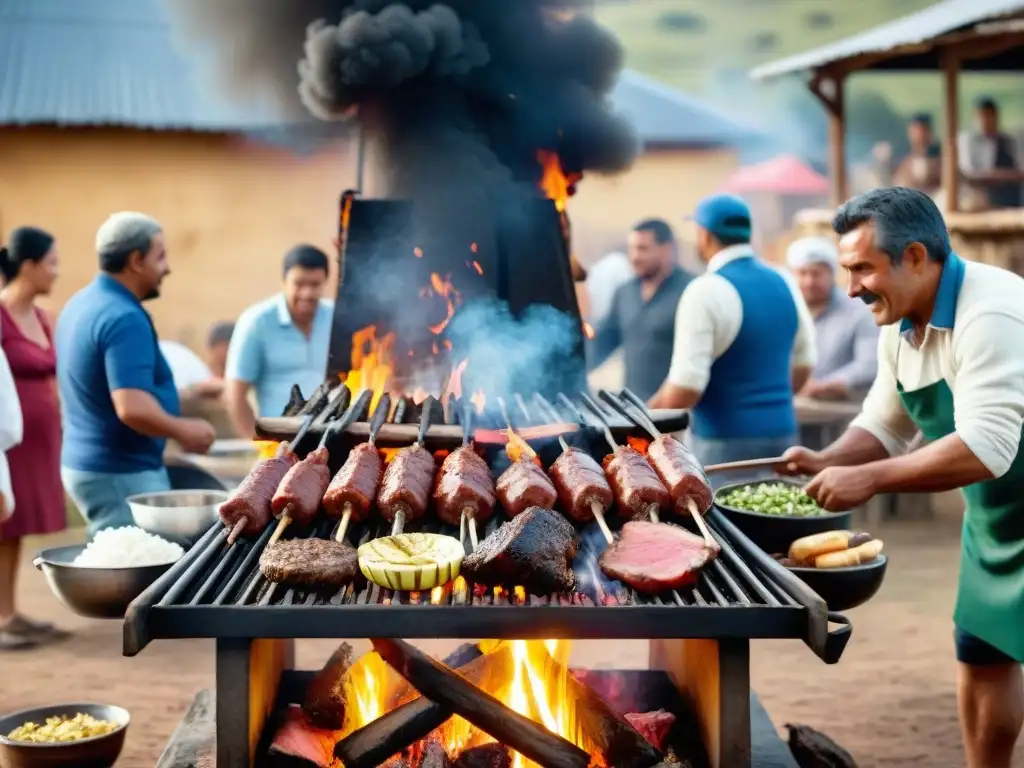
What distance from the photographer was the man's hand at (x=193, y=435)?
5.64 metres

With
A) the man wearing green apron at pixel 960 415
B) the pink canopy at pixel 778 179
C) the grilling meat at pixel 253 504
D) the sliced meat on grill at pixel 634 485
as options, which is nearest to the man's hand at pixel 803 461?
the man wearing green apron at pixel 960 415

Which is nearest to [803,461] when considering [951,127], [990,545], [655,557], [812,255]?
[990,545]

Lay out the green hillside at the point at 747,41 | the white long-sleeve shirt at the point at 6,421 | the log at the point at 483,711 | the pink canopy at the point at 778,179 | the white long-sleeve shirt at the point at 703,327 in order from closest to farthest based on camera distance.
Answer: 1. the log at the point at 483,711
2. the white long-sleeve shirt at the point at 6,421
3. the white long-sleeve shirt at the point at 703,327
4. the pink canopy at the point at 778,179
5. the green hillside at the point at 747,41

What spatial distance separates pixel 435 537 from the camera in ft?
11.1

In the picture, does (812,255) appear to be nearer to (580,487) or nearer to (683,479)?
(683,479)

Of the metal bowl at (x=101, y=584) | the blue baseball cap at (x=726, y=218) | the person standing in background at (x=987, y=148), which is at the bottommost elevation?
the metal bowl at (x=101, y=584)

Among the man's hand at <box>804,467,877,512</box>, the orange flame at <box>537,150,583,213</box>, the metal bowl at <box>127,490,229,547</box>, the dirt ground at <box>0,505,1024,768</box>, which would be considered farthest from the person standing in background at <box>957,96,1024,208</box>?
the metal bowl at <box>127,490,229,547</box>

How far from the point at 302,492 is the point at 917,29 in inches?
523

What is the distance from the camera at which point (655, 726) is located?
3850 mm

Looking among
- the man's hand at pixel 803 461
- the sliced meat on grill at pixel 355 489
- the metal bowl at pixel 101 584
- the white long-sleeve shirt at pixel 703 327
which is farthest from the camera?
the white long-sleeve shirt at pixel 703 327

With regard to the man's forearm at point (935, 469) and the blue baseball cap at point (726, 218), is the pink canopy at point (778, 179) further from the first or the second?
the man's forearm at point (935, 469)

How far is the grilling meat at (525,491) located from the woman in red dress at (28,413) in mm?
4964

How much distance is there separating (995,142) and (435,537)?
16160mm

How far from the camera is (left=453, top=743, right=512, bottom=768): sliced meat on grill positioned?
3.69 meters
